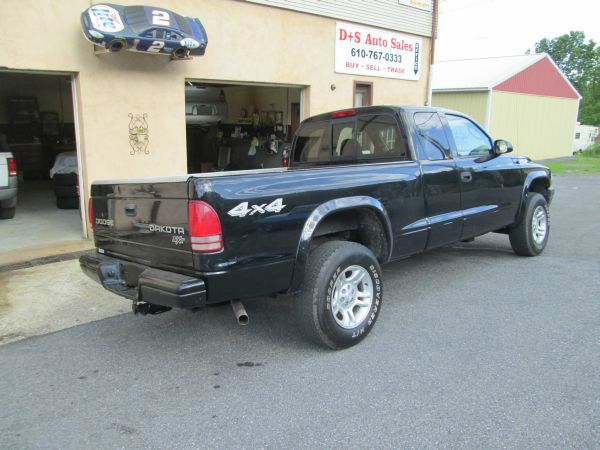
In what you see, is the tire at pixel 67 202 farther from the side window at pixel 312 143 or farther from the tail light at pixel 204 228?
the tail light at pixel 204 228

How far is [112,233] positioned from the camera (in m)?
4.14

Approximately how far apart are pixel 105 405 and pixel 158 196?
4.67 ft

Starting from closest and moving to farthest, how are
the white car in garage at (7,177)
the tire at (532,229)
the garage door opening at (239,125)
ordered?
the tire at (532,229)
the white car in garage at (7,177)
the garage door opening at (239,125)

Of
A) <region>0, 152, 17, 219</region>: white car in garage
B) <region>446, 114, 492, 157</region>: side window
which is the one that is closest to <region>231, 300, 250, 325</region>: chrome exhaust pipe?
<region>446, 114, 492, 157</region>: side window

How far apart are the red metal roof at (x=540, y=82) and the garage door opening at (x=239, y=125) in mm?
13094

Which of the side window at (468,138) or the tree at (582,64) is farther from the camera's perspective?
the tree at (582,64)

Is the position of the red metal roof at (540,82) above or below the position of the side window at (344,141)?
Result: above

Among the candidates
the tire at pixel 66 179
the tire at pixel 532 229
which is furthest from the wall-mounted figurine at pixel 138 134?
the tire at pixel 532 229

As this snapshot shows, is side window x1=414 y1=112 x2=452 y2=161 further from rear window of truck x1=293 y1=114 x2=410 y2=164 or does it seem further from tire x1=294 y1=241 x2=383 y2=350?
tire x1=294 y1=241 x2=383 y2=350

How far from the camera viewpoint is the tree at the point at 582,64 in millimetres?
59188

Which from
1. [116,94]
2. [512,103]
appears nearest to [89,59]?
[116,94]

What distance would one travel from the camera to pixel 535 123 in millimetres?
25484

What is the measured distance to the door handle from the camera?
5.32 meters

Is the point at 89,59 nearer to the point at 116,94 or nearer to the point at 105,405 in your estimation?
the point at 116,94
